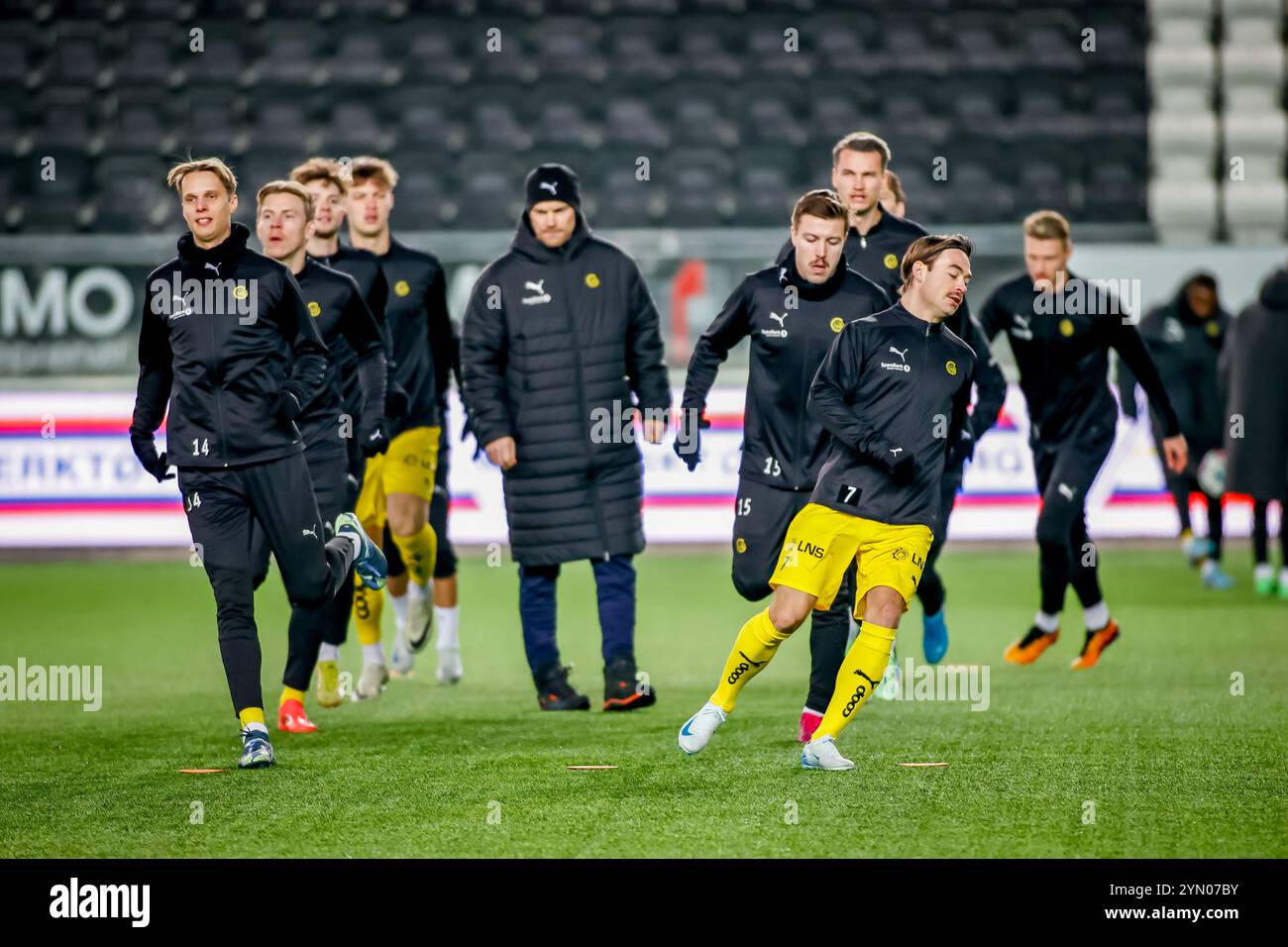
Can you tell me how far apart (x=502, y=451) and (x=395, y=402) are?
50 cm

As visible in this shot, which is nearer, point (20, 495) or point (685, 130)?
point (20, 495)

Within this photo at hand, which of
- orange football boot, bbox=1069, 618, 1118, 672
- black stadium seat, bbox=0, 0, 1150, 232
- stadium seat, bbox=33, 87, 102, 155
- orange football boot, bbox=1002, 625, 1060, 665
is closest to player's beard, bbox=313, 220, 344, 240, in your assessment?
orange football boot, bbox=1002, 625, 1060, 665

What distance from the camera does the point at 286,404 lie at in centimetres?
667

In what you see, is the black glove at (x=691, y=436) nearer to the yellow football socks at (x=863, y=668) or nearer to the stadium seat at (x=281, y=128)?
the yellow football socks at (x=863, y=668)

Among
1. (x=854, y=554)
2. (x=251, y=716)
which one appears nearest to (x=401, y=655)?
(x=251, y=716)

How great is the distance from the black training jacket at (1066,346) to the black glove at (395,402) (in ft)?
9.20

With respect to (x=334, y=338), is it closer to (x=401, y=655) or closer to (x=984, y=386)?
(x=401, y=655)

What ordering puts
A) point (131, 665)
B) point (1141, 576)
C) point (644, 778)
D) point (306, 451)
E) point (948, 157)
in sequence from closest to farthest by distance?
point (644, 778), point (306, 451), point (131, 665), point (1141, 576), point (948, 157)

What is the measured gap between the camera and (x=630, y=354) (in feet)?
27.1

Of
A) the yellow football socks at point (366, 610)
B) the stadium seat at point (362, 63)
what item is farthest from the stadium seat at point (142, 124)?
the yellow football socks at point (366, 610)

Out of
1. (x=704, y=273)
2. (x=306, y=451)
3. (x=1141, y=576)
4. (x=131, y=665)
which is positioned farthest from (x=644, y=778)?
(x=704, y=273)

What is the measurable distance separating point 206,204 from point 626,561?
249cm

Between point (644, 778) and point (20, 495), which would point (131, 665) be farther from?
point (20, 495)

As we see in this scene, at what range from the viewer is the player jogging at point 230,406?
6.57 m
